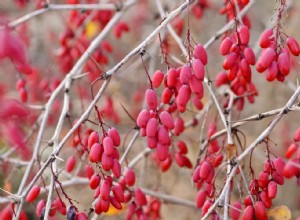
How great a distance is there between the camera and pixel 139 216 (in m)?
2.43

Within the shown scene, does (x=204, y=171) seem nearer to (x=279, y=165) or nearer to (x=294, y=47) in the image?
(x=279, y=165)

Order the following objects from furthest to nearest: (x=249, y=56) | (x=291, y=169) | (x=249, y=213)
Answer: (x=249, y=56)
(x=249, y=213)
(x=291, y=169)

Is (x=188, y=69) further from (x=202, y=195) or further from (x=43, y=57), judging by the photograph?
(x=43, y=57)

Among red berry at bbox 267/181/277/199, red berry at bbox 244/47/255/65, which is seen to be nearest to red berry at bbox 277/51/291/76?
red berry at bbox 244/47/255/65

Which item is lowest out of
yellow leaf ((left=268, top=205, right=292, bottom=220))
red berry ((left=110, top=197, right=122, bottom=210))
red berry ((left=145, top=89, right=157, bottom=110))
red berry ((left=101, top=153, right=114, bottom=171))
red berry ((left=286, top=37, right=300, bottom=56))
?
red berry ((left=110, top=197, right=122, bottom=210))

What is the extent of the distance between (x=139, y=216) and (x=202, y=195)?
1.11 feet

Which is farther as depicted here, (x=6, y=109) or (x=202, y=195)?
(x=202, y=195)

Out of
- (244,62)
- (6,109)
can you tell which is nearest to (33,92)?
(244,62)

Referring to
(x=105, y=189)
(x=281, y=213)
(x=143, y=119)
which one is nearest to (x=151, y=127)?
(x=143, y=119)

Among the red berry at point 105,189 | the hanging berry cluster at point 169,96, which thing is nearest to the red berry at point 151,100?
the hanging berry cluster at point 169,96

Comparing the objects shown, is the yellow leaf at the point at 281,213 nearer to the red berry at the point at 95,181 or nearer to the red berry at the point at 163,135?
the red berry at the point at 163,135

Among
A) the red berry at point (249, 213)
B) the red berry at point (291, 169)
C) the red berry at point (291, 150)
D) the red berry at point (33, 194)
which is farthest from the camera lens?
the red berry at point (33, 194)

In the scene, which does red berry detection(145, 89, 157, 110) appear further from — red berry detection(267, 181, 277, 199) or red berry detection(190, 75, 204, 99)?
red berry detection(267, 181, 277, 199)

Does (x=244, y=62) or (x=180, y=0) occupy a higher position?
(x=180, y=0)
